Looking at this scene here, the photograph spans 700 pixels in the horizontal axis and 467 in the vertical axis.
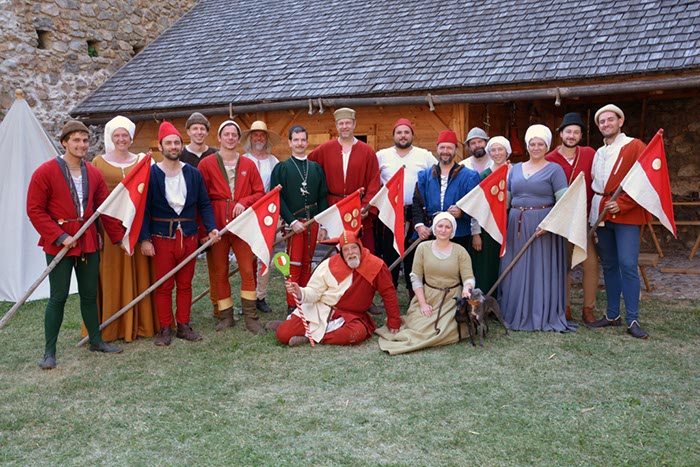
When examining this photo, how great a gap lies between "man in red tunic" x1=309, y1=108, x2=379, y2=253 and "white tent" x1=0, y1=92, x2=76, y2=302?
337 cm

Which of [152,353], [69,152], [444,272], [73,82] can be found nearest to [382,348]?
[444,272]

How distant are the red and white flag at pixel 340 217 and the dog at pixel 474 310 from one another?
109 cm

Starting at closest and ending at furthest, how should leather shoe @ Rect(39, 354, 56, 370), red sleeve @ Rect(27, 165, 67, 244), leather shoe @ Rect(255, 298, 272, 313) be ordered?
red sleeve @ Rect(27, 165, 67, 244), leather shoe @ Rect(39, 354, 56, 370), leather shoe @ Rect(255, 298, 272, 313)

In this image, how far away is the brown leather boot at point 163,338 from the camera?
181 inches

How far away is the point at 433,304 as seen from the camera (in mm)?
4609

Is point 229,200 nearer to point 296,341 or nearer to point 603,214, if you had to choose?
point 296,341

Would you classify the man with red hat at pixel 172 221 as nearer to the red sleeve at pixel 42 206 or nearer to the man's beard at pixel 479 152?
the red sleeve at pixel 42 206

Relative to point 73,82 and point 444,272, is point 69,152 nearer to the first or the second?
point 444,272

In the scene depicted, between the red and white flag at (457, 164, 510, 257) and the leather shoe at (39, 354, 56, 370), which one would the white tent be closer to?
the leather shoe at (39, 354, 56, 370)

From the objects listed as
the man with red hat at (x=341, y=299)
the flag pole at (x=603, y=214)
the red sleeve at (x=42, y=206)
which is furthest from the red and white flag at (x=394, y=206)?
the red sleeve at (x=42, y=206)

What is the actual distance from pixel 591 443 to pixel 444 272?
1.88 m

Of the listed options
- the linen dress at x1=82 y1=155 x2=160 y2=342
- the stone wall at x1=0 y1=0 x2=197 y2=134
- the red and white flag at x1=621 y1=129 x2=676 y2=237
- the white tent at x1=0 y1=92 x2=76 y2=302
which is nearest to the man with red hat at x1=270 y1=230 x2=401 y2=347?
the linen dress at x1=82 y1=155 x2=160 y2=342

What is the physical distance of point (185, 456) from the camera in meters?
2.84

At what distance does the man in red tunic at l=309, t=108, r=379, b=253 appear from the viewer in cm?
521
